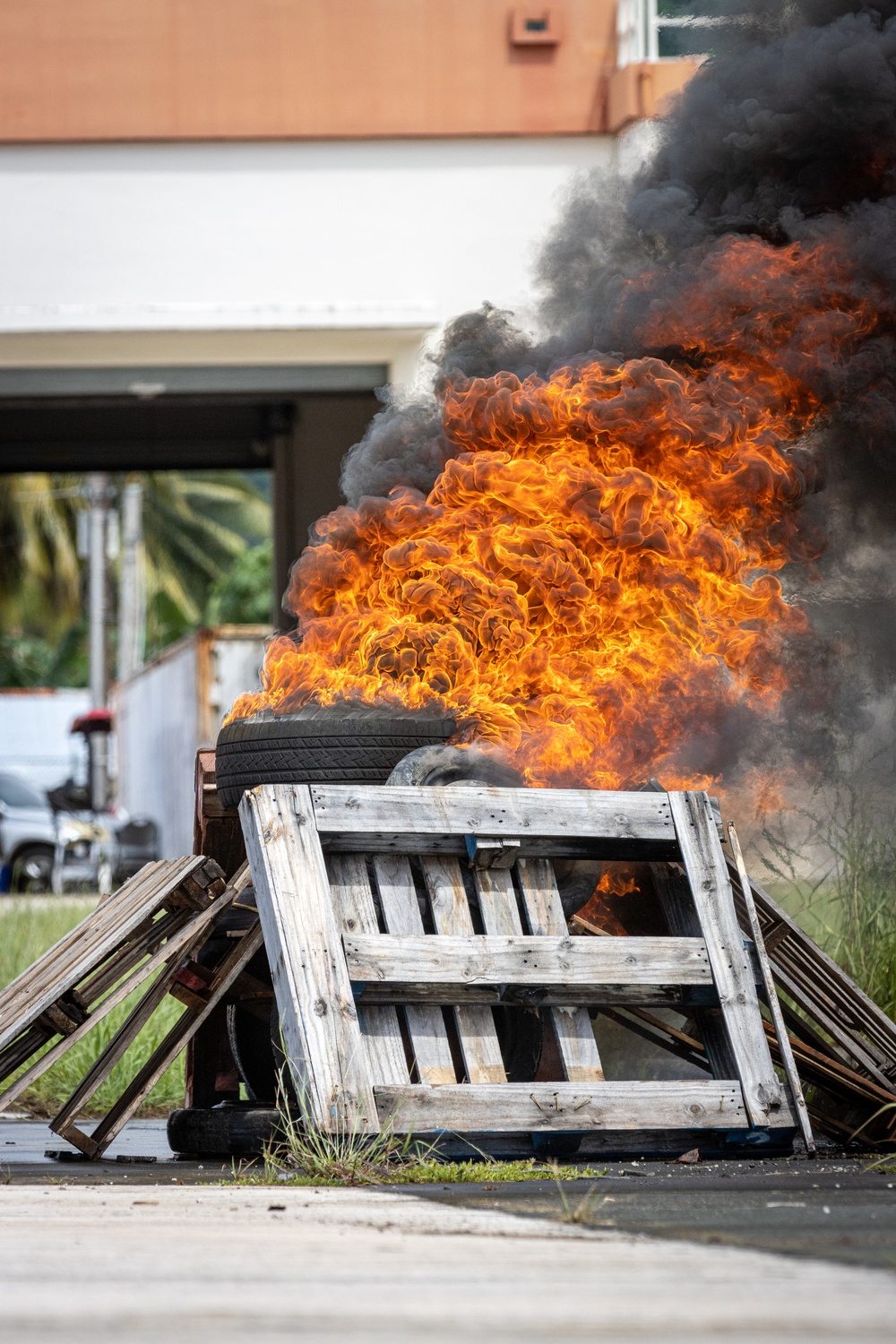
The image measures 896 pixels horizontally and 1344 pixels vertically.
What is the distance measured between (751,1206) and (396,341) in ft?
30.7

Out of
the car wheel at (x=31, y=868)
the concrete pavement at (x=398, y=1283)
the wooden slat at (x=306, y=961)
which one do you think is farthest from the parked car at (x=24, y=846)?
the concrete pavement at (x=398, y=1283)

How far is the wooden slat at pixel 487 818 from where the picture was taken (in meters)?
4.75

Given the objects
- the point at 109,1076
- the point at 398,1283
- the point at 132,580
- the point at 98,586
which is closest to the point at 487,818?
the point at 398,1283

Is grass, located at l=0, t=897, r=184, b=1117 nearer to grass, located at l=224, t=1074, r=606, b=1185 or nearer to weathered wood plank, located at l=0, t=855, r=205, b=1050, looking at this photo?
weathered wood plank, located at l=0, t=855, r=205, b=1050

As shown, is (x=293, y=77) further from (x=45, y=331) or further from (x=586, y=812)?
(x=586, y=812)

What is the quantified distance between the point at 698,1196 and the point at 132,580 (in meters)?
35.6

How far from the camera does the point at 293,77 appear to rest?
39.0 ft

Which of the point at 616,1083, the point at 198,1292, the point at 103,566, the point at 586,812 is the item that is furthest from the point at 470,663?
the point at 103,566

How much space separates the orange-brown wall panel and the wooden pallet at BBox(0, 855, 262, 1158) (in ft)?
26.1

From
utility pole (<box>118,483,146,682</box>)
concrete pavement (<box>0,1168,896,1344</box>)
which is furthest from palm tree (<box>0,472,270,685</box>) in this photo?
concrete pavement (<box>0,1168,896,1344</box>)

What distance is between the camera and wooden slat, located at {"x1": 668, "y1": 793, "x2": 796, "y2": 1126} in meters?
4.77

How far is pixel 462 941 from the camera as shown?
4.71 m

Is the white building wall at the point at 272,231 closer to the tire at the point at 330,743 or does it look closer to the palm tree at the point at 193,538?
the tire at the point at 330,743

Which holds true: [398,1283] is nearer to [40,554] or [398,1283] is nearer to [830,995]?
[830,995]
